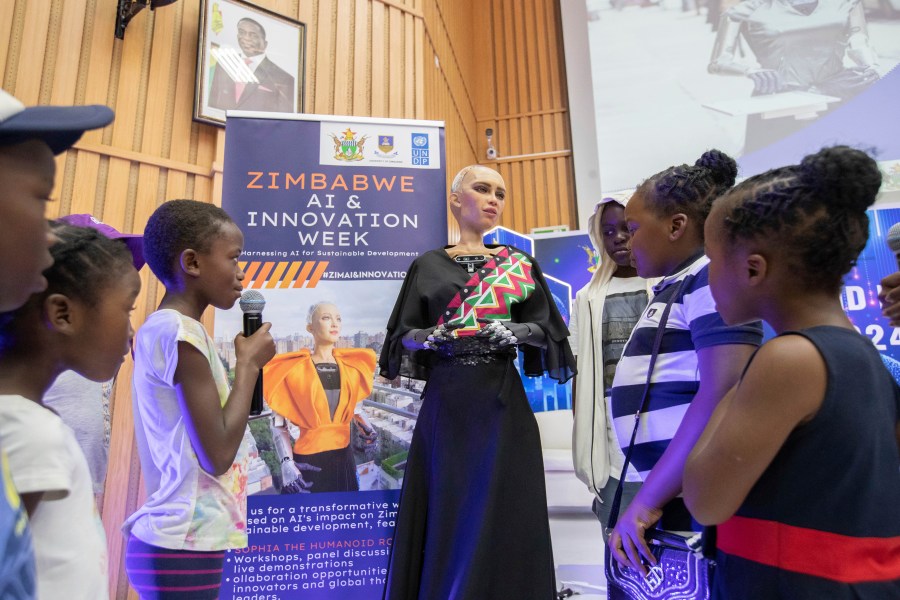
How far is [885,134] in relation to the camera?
5902mm

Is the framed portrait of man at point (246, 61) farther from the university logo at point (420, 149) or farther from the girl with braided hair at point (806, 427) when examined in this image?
the girl with braided hair at point (806, 427)

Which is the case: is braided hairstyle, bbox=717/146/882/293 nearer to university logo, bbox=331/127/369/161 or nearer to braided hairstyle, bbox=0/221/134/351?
braided hairstyle, bbox=0/221/134/351

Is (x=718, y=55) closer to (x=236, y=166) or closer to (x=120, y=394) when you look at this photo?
(x=236, y=166)

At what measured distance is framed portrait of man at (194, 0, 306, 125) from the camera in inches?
156

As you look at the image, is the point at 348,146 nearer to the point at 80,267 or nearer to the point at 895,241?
the point at 80,267

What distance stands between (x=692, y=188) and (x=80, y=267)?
4.09 ft

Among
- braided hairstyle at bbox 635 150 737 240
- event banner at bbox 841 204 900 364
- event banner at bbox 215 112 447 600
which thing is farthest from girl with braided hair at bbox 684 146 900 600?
event banner at bbox 841 204 900 364

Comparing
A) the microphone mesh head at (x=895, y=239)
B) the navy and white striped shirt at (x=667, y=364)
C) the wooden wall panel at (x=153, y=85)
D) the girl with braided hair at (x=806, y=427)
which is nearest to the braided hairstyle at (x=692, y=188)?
the navy and white striped shirt at (x=667, y=364)

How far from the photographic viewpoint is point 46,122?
0.65 m

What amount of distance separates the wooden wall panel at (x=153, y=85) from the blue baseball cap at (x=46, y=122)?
209 centimetres

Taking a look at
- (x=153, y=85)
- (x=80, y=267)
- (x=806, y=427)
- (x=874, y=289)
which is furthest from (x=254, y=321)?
(x=874, y=289)

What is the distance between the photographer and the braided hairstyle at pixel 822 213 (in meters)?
0.87

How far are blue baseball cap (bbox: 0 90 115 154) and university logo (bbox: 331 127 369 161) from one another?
2085mm

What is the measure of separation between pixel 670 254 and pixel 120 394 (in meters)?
3.15
